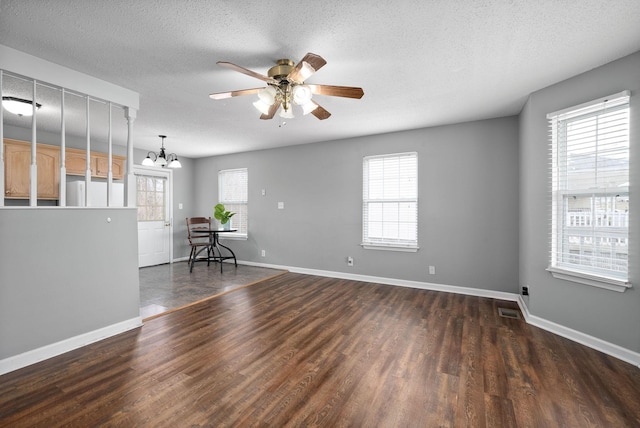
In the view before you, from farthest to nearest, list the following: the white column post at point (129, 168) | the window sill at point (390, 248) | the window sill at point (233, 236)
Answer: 1. the window sill at point (233, 236)
2. the window sill at point (390, 248)
3. the white column post at point (129, 168)

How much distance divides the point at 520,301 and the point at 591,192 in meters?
1.62

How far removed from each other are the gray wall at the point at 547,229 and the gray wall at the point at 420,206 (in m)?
0.32

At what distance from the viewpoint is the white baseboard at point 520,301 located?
2348 millimetres

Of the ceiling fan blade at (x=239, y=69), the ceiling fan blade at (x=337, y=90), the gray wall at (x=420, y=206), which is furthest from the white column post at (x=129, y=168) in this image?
the gray wall at (x=420, y=206)

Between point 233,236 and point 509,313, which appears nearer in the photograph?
point 509,313

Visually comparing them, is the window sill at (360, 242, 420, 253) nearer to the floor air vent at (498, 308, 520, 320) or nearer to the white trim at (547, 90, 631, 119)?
the floor air vent at (498, 308, 520, 320)

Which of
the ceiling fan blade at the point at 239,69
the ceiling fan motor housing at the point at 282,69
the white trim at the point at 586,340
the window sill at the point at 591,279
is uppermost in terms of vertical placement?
the ceiling fan motor housing at the point at 282,69

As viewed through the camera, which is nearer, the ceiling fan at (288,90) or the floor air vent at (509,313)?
the ceiling fan at (288,90)

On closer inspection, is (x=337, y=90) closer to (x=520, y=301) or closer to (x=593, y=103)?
(x=593, y=103)

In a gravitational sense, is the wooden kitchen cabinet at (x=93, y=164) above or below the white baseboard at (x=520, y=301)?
above

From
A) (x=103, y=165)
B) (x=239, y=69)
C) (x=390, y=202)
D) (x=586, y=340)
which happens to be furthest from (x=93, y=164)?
(x=586, y=340)

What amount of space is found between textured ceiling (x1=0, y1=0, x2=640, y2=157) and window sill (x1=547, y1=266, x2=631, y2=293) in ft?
5.98

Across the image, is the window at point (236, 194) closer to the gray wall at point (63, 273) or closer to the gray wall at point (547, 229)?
the gray wall at point (63, 273)

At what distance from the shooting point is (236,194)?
639 centimetres
